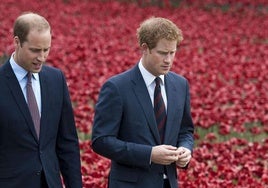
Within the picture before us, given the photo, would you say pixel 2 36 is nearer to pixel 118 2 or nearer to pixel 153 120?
pixel 118 2

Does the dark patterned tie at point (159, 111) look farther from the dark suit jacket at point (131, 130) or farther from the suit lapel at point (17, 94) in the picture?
the suit lapel at point (17, 94)

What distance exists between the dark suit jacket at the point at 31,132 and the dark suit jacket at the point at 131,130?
0.70 ft

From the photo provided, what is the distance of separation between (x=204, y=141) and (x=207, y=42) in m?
8.05

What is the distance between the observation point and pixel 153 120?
4582mm

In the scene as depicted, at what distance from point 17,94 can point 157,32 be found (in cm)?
91

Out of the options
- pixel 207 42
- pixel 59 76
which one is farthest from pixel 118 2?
pixel 59 76

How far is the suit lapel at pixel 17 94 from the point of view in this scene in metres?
4.33

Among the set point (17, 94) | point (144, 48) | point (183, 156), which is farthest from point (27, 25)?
point (183, 156)

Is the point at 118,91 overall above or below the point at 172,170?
above

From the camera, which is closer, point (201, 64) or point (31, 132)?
point (31, 132)

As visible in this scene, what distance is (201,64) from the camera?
532 inches

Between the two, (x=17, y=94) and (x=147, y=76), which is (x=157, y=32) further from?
(x=17, y=94)

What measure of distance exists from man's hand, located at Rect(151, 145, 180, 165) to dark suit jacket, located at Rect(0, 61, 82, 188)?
522 mm

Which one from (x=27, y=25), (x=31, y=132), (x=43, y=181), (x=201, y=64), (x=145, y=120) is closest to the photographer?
(x=27, y=25)
